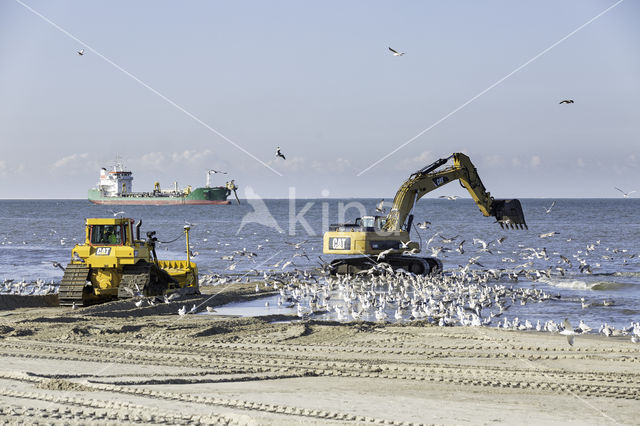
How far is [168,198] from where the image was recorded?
162000mm

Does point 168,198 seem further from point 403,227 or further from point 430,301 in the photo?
point 430,301

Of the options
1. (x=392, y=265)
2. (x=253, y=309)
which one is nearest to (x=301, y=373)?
(x=253, y=309)

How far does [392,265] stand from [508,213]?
18.7 feet

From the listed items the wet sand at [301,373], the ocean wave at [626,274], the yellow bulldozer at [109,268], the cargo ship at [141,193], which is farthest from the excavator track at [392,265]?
the cargo ship at [141,193]

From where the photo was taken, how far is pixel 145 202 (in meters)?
149

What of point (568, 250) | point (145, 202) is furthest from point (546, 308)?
point (145, 202)

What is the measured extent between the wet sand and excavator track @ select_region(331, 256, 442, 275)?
13.1 meters

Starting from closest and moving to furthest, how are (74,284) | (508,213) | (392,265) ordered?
(74,284) → (392,265) → (508,213)

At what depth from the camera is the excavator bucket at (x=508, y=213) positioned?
107 ft

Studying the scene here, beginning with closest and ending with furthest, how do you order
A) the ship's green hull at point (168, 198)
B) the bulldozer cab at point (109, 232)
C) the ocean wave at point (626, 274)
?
the bulldozer cab at point (109, 232) → the ocean wave at point (626, 274) → the ship's green hull at point (168, 198)

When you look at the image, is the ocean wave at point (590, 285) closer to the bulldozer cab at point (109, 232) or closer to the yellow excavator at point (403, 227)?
the yellow excavator at point (403, 227)

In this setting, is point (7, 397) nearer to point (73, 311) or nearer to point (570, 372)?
point (570, 372)

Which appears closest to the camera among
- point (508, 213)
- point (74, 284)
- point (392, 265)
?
point (74, 284)

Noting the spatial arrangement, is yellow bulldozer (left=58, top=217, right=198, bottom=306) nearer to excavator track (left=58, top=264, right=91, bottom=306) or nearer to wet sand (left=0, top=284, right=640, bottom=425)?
excavator track (left=58, top=264, right=91, bottom=306)
